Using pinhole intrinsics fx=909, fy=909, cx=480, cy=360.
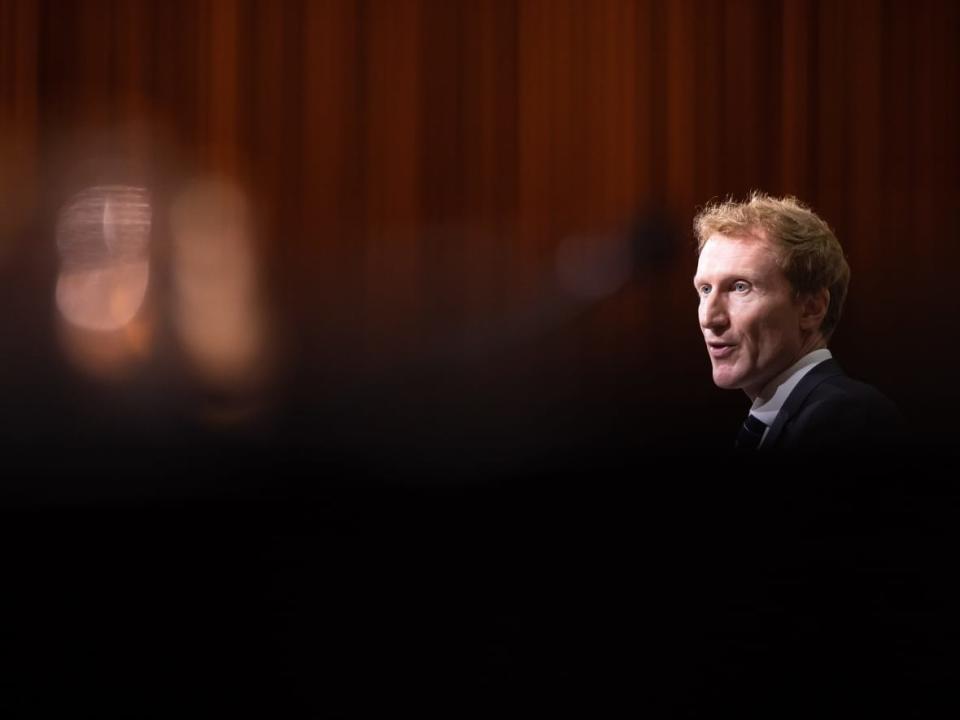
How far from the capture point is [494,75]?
136cm

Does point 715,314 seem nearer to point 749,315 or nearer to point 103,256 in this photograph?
point 749,315

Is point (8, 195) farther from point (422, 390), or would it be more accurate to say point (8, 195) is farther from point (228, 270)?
point (422, 390)

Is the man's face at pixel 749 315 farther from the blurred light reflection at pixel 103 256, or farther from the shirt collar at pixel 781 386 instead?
the blurred light reflection at pixel 103 256

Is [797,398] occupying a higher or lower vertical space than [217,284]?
lower

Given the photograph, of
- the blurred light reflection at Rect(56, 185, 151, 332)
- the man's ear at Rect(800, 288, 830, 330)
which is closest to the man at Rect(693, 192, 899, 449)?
the man's ear at Rect(800, 288, 830, 330)

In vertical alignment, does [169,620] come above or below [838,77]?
below

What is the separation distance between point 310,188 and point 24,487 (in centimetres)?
57

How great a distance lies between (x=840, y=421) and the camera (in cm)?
92

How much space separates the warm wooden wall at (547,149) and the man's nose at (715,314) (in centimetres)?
30

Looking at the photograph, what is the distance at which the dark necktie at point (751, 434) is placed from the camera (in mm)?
998

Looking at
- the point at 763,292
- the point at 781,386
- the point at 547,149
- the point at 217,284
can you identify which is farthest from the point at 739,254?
the point at 217,284

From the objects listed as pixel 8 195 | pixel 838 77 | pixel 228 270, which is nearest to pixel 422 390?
pixel 228 270

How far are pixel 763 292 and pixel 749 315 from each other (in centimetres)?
3

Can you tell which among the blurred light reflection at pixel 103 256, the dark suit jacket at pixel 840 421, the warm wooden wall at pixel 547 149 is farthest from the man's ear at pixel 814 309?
the blurred light reflection at pixel 103 256
